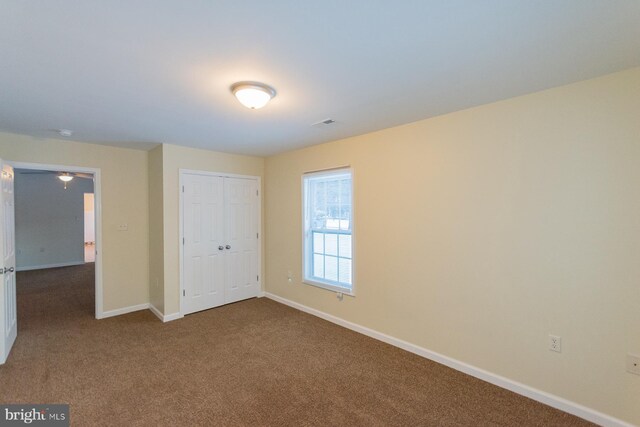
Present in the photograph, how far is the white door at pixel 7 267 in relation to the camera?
2816 millimetres

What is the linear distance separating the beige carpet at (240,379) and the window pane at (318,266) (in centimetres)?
68

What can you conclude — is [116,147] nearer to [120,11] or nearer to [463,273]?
[120,11]

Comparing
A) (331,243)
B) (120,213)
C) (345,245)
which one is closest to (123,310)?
(120,213)

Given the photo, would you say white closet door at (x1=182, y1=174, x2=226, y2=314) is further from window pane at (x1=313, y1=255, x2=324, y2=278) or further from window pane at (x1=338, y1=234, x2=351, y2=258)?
window pane at (x1=338, y1=234, x2=351, y2=258)

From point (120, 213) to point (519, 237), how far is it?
15.9ft

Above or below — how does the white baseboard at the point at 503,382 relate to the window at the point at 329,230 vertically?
below

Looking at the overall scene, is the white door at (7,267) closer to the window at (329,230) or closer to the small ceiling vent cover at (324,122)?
the small ceiling vent cover at (324,122)

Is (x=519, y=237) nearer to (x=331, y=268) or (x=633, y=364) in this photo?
(x=633, y=364)

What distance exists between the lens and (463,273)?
2682 millimetres

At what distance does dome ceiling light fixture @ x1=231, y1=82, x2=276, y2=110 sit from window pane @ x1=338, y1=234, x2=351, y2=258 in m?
2.15

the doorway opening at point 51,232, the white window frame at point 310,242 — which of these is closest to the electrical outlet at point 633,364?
the white window frame at point 310,242

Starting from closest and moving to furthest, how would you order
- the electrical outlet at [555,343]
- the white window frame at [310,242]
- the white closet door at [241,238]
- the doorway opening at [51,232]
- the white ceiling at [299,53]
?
the white ceiling at [299,53] → the electrical outlet at [555,343] → the white window frame at [310,242] → the white closet door at [241,238] → the doorway opening at [51,232]

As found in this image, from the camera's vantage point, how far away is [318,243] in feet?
13.9

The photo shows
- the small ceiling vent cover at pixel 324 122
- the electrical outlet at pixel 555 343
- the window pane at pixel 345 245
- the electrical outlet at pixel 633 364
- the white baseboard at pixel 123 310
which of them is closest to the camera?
the electrical outlet at pixel 633 364
